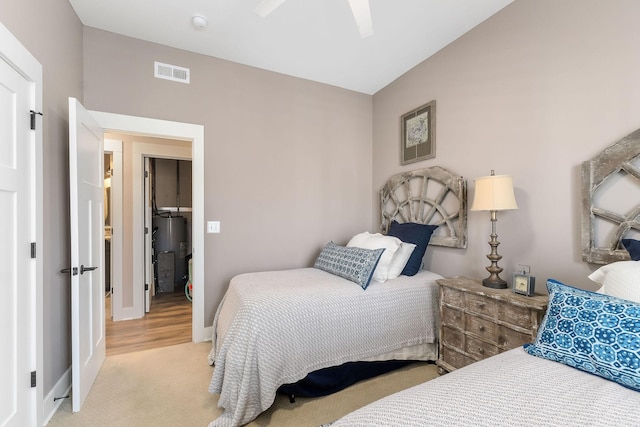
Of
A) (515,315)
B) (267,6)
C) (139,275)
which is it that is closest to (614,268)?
(515,315)

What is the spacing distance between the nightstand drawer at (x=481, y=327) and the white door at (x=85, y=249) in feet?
8.30

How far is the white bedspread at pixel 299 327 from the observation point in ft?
5.57

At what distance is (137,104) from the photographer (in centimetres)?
265

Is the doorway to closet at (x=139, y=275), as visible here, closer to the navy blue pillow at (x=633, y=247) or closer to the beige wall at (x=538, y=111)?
the beige wall at (x=538, y=111)

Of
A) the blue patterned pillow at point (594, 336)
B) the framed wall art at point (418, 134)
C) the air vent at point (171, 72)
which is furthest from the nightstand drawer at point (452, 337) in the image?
the air vent at point (171, 72)

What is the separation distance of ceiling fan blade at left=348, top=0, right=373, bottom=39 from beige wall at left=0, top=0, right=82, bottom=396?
1.73 metres

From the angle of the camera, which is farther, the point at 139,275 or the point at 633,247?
the point at 139,275

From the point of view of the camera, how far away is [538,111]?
2051mm

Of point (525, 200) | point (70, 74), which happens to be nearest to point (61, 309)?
point (70, 74)

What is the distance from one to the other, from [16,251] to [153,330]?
2.06 metres

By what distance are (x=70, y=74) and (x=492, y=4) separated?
3.17m

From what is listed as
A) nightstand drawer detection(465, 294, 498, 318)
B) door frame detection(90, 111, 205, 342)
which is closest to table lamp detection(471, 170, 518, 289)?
nightstand drawer detection(465, 294, 498, 318)

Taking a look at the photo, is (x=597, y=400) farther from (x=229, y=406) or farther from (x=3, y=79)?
(x=3, y=79)

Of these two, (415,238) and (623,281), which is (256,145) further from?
(623,281)
